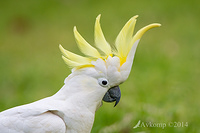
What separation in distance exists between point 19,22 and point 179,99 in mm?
5647

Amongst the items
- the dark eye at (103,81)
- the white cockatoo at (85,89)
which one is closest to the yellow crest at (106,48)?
the white cockatoo at (85,89)

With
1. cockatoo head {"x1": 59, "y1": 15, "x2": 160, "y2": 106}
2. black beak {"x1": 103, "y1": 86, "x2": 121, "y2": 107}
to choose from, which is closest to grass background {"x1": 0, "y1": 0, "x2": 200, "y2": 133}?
black beak {"x1": 103, "y1": 86, "x2": 121, "y2": 107}

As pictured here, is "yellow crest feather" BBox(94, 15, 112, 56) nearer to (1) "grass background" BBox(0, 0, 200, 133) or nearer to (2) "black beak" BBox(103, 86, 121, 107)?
(2) "black beak" BBox(103, 86, 121, 107)

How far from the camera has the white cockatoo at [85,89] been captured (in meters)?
2.26

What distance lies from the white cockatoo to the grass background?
119cm

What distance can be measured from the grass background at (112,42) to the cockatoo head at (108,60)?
1.22 m

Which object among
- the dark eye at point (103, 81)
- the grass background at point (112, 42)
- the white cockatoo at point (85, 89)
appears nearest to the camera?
the white cockatoo at point (85, 89)

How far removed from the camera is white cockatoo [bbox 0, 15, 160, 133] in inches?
89.0

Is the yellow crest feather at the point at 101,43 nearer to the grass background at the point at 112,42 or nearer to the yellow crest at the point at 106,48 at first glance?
the yellow crest at the point at 106,48

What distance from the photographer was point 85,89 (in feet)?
7.77

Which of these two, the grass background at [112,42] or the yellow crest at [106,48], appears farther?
the grass background at [112,42]

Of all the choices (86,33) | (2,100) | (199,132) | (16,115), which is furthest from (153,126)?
(86,33)

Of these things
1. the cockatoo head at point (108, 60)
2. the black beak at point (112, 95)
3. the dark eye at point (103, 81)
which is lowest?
the black beak at point (112, 95)

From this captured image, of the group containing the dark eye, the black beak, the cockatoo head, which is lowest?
the black beak
